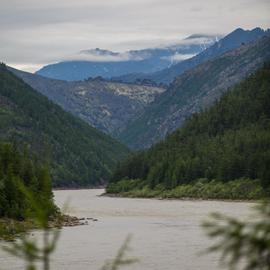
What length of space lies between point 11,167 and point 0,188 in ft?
37.0

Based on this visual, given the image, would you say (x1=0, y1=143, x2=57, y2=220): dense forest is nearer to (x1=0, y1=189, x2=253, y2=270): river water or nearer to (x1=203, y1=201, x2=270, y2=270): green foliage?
(x1=0, y1=189, x2=253, y2=270): river water

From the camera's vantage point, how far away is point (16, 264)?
65.2m

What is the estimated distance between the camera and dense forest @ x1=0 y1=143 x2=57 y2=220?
4267 inches

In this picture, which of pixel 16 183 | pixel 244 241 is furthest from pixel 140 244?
pixel 244 241

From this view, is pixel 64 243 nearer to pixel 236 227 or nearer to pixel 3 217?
pixel 3 217

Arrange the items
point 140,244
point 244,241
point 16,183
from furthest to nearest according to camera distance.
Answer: point 16,183 < point 140,244 < point 244,241

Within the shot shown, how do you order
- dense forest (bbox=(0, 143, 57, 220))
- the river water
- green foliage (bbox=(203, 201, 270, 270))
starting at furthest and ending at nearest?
dense forest (bbox=(0, 143, 57, 220)) → the river water → green foliage (bbox=(203, 201, 270, 270))

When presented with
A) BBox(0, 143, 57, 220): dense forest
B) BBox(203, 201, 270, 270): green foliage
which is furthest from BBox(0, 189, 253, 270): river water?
BBox(203, 201, 270, 270): green foliage

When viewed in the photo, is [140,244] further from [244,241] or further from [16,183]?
[244,241]

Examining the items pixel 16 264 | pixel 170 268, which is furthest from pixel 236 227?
pixel 16 264

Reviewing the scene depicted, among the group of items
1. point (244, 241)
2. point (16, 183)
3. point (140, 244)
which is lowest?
point (140, 244)

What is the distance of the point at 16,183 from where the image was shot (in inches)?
4380

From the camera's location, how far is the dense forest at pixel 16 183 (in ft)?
356

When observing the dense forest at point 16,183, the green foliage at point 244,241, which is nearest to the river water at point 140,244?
the dense forest at point 16,183
